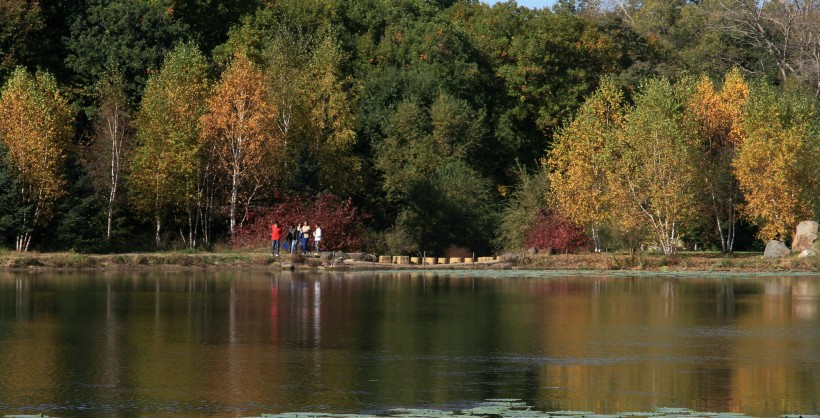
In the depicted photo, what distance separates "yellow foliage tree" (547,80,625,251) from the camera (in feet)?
205

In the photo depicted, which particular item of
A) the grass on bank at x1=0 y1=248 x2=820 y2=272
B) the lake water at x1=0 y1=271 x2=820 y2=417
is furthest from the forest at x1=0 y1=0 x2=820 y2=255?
the lake water at x1=0 y1=271 x2=820 y2=417

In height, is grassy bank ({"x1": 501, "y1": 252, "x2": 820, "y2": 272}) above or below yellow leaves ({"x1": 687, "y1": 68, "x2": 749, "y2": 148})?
below

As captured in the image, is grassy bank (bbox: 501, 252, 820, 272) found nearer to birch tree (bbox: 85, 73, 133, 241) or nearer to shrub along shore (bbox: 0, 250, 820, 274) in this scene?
shrub along shore (bbox: 0, 250, 820, 274)

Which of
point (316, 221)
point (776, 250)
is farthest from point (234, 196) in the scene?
point (776, 250)

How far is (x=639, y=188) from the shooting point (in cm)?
6169

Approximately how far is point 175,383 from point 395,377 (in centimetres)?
406

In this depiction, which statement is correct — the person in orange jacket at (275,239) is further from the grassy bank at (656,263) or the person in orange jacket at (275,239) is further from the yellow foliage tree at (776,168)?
the yellow foliage tree at (776,168)

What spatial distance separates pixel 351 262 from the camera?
5438cm

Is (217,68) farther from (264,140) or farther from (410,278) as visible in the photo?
(410,278)

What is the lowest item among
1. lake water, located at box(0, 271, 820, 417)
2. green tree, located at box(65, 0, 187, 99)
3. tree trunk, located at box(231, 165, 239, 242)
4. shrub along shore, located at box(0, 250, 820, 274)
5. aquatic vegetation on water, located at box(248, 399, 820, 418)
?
aquatic vegetation on water, located at box(248, 399, 820, 418)

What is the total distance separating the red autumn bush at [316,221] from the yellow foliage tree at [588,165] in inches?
459

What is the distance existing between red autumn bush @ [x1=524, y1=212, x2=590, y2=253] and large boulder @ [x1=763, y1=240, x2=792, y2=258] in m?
9.98

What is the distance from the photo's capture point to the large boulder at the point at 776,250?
58.6 metres

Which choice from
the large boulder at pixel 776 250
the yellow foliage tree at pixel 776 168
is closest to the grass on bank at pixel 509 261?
the large boulder at pixel 776 250
